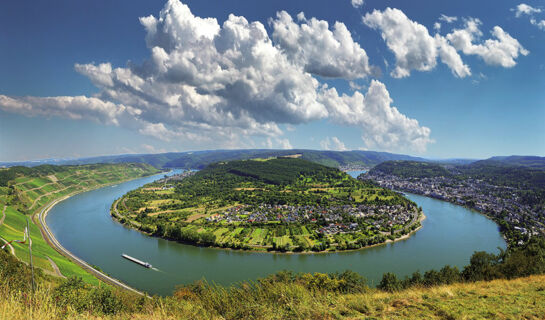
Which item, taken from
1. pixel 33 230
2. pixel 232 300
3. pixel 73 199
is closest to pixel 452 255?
pixel 232 300

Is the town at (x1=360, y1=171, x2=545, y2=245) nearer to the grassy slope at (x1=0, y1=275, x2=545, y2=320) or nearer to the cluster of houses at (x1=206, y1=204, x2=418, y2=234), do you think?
the cluster of houses at (x1=206, y1=204, x2=418, y2=234)

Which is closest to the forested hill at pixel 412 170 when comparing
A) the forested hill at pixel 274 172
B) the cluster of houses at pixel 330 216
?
the forested hill at pixel 274 172

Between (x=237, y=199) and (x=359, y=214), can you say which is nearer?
(x=359, y=214)

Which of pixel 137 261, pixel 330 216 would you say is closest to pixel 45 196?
pixel 137 261

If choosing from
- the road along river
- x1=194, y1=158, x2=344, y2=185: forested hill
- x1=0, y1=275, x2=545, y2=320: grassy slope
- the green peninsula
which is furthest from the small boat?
x1=194, y1=158, x2=344, y2=185: forested hill

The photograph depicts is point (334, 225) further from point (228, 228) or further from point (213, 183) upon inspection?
point (213, 183)

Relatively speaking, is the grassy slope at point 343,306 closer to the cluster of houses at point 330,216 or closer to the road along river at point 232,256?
the road along river at point 232,256

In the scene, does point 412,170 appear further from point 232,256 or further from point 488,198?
point 232,256

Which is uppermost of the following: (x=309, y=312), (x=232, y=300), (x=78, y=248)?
(x=309, y=312)
